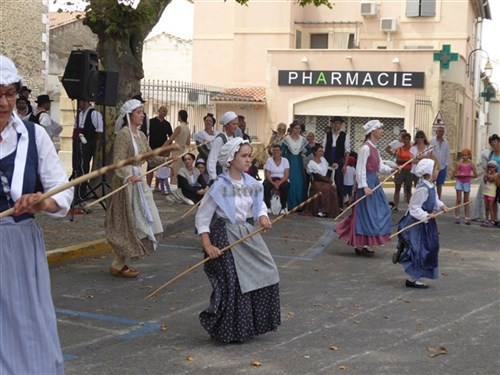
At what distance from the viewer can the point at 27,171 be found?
4289 mm

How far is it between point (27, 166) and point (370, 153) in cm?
863

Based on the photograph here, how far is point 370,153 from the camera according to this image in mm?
12508

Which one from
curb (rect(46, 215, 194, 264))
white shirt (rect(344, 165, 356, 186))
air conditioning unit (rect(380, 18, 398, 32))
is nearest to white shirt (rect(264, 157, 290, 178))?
white shirt (rect(344, 165, 356, 186))

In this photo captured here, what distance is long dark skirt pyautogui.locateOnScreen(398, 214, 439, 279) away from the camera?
1021 centimetres

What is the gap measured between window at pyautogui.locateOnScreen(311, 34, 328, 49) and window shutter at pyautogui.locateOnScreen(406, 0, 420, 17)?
4005mm

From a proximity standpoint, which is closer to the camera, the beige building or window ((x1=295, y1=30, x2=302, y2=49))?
the beige building

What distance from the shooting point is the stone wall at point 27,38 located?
3750cm

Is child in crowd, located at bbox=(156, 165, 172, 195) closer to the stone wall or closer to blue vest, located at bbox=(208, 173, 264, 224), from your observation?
blue vest, located at bbox=(208, 173, 264, 224)

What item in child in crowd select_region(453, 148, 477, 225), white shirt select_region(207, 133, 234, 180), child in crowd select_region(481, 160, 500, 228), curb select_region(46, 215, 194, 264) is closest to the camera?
curb select_region(46, 215, 194, 264)

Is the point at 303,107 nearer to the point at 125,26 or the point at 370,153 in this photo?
the point at 125,26

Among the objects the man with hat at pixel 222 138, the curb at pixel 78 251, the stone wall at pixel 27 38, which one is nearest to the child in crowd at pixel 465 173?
the man with hat at pixel 222 138

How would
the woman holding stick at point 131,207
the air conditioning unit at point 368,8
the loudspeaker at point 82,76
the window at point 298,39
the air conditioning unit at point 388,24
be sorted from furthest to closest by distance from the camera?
the window at point 298,39 < the air conditioning unit at point 388,24 < the air conditioning unit at point 368,8 < the loudspeaker at point 82,76 < the woman holding stick at point 131,207

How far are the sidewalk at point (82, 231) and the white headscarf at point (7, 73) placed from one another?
680 centimetres

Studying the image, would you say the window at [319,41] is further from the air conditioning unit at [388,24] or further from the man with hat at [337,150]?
the man with hat at [337,150]
